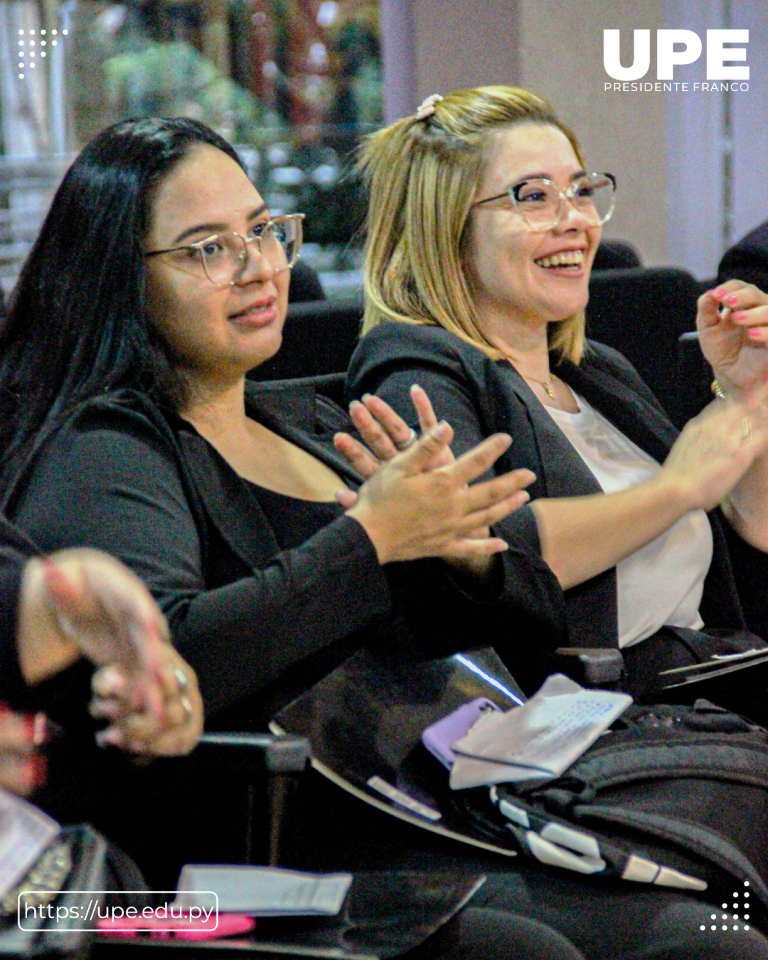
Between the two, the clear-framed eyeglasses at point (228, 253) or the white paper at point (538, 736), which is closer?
the white paper at point (538, 736)

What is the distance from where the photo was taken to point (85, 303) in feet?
4.92

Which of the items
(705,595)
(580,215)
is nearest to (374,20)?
(580,215)

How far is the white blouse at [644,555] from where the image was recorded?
6.21 feet

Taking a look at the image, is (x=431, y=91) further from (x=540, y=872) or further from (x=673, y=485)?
(x=540, y=872)

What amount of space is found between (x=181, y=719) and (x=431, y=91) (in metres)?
3.05

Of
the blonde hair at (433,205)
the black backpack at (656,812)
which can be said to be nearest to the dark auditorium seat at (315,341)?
the blonde hair at (433,205)

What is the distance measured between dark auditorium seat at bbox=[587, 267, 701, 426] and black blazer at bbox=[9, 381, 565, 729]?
1.74 meters

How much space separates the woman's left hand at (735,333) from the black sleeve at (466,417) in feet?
1.34

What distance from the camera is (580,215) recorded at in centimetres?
209

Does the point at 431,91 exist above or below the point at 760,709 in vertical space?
above

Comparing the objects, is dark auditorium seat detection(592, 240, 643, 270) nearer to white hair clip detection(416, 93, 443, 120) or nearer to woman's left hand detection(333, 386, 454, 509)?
white hair clip detection(416, 93, 443, 120)

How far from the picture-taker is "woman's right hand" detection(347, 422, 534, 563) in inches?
54.0

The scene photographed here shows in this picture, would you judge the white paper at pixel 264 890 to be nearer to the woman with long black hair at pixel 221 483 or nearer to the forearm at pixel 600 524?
the woman with long black hair at pixel 221 483

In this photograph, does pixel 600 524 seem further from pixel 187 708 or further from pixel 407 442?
pixel 187 708
